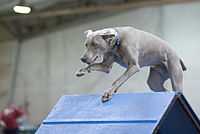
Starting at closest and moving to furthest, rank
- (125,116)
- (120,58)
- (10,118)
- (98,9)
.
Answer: (125,116) → (120,58) → (10,118) → (98,9)

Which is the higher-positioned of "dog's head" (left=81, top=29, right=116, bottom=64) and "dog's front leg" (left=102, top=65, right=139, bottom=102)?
"dog's head" (left=81, top=29, right=116, bottom=64)

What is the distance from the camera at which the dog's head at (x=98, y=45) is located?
85.6 inches

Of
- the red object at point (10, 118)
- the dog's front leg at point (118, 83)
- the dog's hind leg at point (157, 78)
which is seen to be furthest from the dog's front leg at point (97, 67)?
the red object at point (10, 118)

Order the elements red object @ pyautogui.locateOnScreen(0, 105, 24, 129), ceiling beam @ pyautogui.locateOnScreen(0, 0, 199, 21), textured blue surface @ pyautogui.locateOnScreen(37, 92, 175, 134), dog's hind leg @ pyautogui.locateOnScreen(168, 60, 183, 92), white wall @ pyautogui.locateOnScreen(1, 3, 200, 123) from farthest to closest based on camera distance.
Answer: ceiling beam @ pyautogui.locateOnScreen(0, 0, 199, 21), white wall @ pyautogui.locateOnScreen(1, 3, 200, 123), red object @ pyautogui.locateOnScreen(0, 105, 24, 129), dog's hind leg @ pyautogui.locateOnScreen(168, 60, 183, 92), textured blue surface @ pyautogui.locateOnScreen(37, 92, 175, 134)

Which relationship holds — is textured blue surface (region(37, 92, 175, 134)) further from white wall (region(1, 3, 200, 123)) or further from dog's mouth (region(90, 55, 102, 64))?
white wall (region(1, 3, 200, 123))

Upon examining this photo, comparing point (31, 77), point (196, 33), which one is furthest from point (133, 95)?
point (31, 77)

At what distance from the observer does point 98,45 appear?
2172 mm

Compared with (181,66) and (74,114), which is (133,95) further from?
(181,66)

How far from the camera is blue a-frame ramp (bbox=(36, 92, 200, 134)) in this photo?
6.28ft

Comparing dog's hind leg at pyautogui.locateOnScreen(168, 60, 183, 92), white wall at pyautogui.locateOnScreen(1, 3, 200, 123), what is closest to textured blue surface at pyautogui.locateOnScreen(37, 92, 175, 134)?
dog's hind leg at pyautogui.locateOnScreen(168, 60, 183, 92)

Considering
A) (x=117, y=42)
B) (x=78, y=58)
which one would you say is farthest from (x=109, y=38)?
(x=78, y=58)

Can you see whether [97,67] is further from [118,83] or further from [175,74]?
[175,74]

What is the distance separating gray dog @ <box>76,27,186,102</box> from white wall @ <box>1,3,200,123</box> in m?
5.12

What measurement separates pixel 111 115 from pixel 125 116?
66 millimetres
